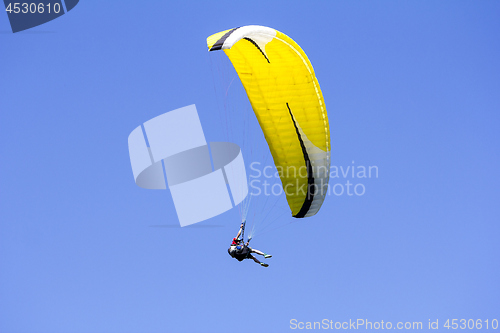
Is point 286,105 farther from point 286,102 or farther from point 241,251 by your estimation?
point 241,251

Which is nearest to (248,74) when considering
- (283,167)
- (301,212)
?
(283,167)

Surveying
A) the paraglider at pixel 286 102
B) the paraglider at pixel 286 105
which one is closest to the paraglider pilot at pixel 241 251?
the paraglider at pixel 286 105

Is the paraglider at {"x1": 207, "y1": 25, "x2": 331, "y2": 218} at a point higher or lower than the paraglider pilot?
higher

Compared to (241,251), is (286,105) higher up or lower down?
higher up

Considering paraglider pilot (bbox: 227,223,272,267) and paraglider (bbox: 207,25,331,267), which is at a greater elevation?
paraglider (bbox: 207,25,331,267)

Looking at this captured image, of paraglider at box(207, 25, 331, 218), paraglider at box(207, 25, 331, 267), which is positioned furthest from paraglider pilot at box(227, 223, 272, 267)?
paraglider at box(207, 25, 331, 218)

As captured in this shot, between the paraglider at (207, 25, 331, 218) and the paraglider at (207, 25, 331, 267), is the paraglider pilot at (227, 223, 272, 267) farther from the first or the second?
the paraglider at (207, 25, 331, 218)

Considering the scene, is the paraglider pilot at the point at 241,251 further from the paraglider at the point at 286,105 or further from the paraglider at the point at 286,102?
the paraglider at the point at 286,102

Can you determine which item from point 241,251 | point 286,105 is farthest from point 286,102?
point 241,251

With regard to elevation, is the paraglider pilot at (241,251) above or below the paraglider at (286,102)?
below

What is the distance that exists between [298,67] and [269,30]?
51.0 inches

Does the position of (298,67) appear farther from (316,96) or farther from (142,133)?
(142,133)

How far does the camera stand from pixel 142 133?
88.5ft

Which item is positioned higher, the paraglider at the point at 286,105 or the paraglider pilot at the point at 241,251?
the paraglider at the point at 286,105
